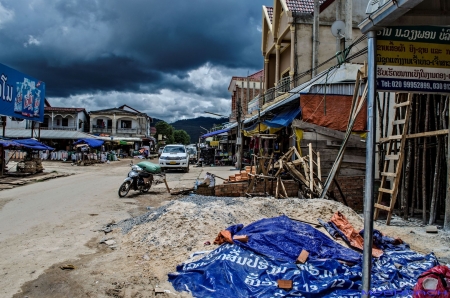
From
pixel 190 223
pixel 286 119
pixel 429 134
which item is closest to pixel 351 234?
pixel 190 223

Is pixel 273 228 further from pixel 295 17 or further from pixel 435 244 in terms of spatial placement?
pixel 295 17

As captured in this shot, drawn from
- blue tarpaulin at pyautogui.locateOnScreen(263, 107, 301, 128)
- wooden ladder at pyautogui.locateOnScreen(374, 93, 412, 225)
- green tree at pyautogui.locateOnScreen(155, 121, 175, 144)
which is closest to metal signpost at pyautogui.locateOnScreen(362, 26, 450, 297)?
wooden ladder at pyautogui.locateOnScreen(374, 93, 412, 225)

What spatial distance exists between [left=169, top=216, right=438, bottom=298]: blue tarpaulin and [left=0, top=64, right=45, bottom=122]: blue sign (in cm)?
1818

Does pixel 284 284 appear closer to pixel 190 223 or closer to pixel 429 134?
pixel 190 223

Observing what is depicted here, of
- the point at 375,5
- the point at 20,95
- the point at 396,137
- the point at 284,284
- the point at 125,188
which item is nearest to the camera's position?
the point at 375,5

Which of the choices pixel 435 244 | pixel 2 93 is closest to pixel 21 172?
pixel 2 93

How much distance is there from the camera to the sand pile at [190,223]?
533 centimetres

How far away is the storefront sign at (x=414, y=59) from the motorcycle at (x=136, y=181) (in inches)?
381

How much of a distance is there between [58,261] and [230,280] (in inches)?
111

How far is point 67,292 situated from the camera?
4047 mm

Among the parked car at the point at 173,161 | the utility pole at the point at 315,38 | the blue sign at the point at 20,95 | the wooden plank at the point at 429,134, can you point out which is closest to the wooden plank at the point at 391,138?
the wooden plank at the point at 429,134

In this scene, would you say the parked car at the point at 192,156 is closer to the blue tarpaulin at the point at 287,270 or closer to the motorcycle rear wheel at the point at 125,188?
the motorcycle rear wheel at the point at 125,188

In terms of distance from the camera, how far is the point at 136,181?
1170 cm

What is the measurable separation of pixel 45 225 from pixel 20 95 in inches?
616
